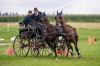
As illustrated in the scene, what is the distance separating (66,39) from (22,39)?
2897 mm

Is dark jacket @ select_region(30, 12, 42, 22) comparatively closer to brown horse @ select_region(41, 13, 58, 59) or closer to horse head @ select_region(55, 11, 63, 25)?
brown horse @ select_region(41, 13, 58, 59)

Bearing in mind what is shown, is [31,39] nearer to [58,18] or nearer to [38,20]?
[38,20]

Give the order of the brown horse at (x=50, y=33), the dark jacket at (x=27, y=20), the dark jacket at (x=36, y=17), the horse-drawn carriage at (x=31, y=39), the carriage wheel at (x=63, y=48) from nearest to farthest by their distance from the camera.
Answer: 1. the brown horse at (x=50, y=33)
2. the dark jacket at (x=36, y=17)
3. the horse-drawn carriage at (x=31, y=39)
4. the dark jacket at (x=27, y=20)
5. the carriage wheel at (x=63, y=48)

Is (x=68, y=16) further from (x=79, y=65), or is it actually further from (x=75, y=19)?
(x=79, y=65)

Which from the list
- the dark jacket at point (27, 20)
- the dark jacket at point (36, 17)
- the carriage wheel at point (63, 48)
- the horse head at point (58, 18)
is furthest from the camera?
the carriage wheel at point (63, 48)

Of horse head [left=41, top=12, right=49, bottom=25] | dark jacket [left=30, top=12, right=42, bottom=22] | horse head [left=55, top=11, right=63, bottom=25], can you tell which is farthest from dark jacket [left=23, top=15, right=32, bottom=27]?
horse head [left=55, top=11, right=63, bottom=25]

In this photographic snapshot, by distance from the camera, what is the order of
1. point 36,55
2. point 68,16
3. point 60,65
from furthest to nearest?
point 68,16 < point 36,55 < point 60,65

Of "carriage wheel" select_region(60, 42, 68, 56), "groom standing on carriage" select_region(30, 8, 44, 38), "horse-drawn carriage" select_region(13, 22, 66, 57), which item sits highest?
"groom standing on carriage" select_region(30, 8, 44, 38)

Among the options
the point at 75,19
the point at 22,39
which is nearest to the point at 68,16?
the point at 75,19

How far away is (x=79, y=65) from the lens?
17.7 m

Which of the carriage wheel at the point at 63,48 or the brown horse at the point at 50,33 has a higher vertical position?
the brown horse at the point at 50,33

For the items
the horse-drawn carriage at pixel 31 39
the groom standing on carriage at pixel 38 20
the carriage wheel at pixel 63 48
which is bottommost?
the carriage wheel at pixel 63 48

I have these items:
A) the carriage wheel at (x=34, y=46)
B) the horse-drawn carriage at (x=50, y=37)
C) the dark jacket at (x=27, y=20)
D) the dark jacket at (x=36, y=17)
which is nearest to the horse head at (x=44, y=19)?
the horse-drawn carriage at (x=50, y=37)

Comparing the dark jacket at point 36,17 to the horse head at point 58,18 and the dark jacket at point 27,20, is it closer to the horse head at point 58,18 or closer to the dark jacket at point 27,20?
the dark jacket at point 27,20
